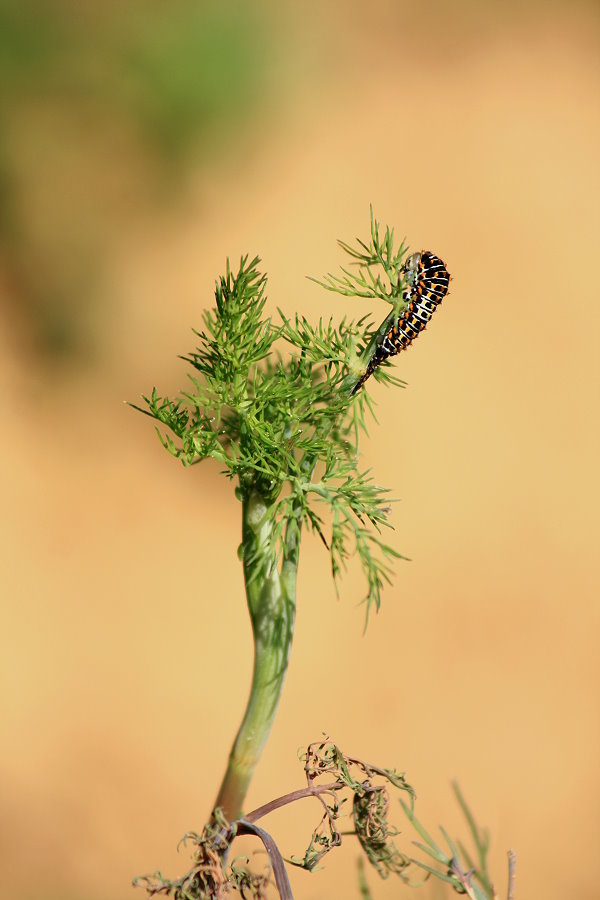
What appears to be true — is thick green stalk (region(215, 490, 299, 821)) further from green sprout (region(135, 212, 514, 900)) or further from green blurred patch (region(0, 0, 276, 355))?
green blurred patch (region(0, 0, 276, 355))

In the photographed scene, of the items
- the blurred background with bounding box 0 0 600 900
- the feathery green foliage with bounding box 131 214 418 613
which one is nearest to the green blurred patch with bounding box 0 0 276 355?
the blurred background with bounding box 0 0 600 900

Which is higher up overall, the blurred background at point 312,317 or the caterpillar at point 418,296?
the blurred background at point 312,317

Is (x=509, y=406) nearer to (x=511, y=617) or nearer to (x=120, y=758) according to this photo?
(x=511, y=617)

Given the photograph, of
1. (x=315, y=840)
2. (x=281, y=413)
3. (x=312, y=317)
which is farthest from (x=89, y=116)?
(x=315, y=840)

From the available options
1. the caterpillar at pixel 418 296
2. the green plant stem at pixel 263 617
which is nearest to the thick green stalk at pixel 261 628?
the green plant stem at pixel 263 617

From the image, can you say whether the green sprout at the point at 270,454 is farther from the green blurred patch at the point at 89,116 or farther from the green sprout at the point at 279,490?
the green blurred patch at the point at 89,116
